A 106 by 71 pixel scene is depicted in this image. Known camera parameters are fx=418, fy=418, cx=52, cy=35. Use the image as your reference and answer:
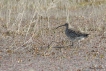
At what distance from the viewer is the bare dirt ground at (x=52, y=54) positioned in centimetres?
1057

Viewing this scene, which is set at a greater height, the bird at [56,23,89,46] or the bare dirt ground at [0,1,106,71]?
the bird at [56,23,89,46]

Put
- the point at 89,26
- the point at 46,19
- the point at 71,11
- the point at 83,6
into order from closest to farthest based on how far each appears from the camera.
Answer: the point at 89,26 → the point at 46,19 → the point at 71,11 → the point at 83,6

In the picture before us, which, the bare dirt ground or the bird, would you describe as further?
the bird

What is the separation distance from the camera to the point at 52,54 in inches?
469

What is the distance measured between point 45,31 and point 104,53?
385cm

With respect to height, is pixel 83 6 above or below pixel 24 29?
above

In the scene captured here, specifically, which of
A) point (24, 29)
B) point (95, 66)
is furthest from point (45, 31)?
point (95, 66)

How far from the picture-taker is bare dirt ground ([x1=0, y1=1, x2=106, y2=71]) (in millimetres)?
10570

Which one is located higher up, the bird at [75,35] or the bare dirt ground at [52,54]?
the bird at [75,35]

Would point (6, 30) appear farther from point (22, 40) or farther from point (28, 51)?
point (28, 51)

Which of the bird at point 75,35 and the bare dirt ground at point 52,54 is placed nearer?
the bare dirt ground at point 52,54

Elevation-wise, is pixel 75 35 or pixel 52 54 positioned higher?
pixel 75 35

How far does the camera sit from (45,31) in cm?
1545

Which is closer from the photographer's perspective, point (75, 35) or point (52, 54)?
point (52, 54)
